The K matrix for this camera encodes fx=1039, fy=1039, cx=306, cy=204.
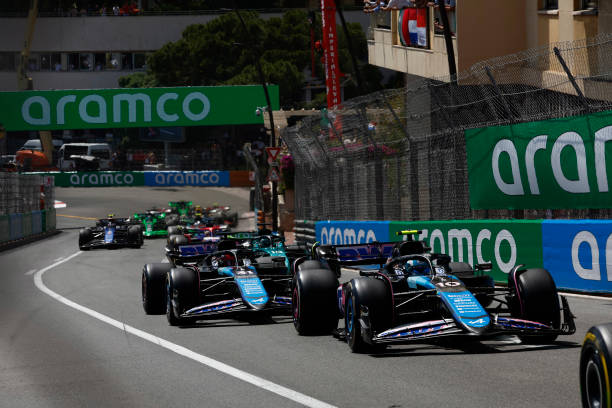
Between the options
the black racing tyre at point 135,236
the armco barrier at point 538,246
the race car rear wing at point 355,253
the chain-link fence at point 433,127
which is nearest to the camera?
the race car rear wing at point 355,253

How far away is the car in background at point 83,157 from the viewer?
5856cm

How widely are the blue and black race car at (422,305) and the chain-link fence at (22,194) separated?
27670mm

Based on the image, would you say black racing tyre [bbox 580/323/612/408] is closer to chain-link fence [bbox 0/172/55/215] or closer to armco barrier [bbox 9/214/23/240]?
chain-link fence [bbox 0/172/55/215]

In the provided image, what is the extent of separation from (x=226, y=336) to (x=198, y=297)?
3.90ft

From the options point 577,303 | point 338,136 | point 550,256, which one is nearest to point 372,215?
point 338,136

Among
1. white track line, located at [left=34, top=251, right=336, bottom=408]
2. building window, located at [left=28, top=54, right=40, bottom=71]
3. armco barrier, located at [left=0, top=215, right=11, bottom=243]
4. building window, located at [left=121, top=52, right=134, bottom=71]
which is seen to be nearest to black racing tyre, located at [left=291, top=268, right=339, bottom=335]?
white track line, located at [left=34, top=251, right=336, bottom=408]

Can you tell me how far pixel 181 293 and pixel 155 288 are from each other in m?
1.47

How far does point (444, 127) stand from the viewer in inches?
677

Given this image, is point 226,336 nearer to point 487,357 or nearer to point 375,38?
point 487,357

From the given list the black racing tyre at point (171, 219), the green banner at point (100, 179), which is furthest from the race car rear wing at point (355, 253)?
the green banner at point (100, 179)

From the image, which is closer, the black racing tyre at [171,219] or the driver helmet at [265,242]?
the driver helmet at [265,242]

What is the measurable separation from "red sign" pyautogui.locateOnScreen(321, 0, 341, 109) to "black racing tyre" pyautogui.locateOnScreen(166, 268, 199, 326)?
104 feet

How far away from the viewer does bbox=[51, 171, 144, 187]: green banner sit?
55.3 metres

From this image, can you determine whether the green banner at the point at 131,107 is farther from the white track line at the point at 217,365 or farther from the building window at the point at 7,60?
the white track line at the point at 217,365
